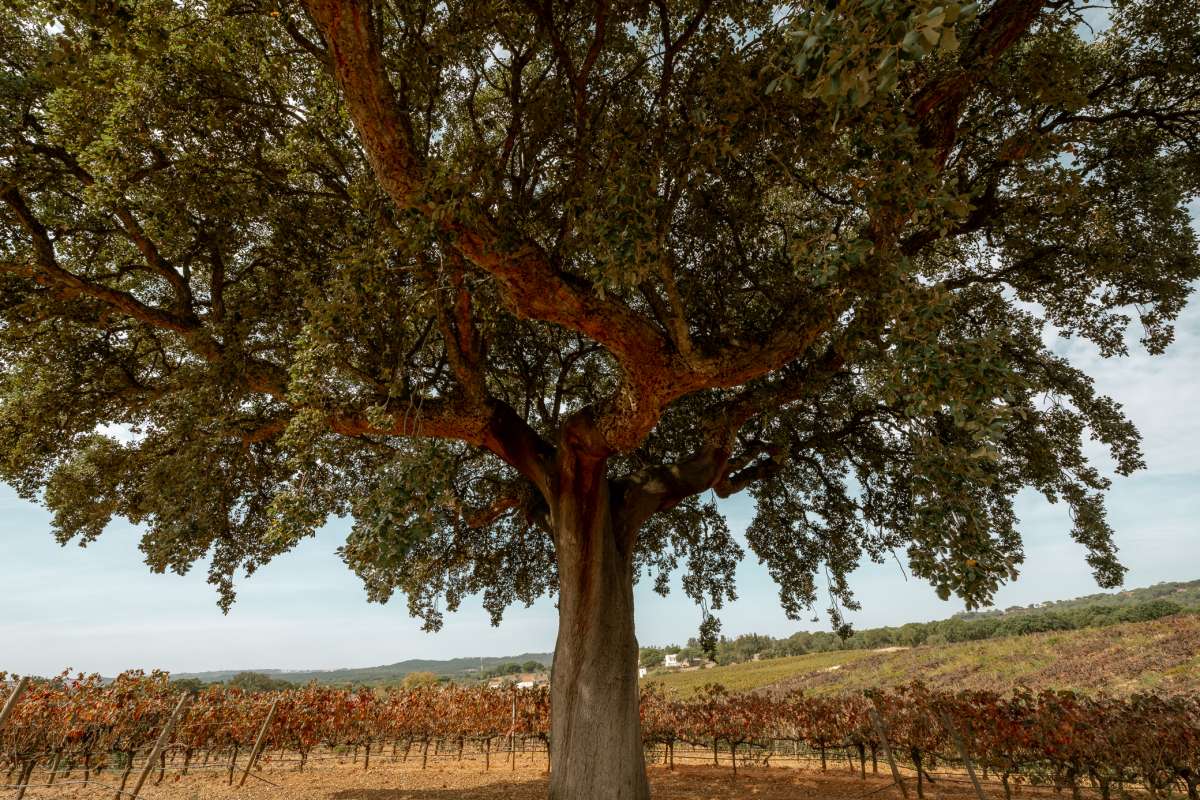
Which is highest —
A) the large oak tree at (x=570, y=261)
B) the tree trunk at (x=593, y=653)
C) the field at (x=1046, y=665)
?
the large oak tree at (x=570, y=261)

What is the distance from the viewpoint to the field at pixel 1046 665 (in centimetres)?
2630

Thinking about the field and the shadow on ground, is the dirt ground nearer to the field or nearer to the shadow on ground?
the shadow on ground

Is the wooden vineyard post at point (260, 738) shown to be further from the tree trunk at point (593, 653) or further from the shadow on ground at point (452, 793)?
the tree trunk at point (593, 653)

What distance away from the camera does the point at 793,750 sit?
1838 cm

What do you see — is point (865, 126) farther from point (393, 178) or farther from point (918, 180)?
point (393, 178)

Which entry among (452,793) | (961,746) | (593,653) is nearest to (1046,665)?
(961,746)

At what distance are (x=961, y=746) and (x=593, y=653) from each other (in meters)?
6.23

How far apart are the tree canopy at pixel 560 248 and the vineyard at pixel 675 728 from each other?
2285mm

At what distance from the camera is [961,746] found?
8.69m

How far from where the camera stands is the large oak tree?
411 centimetres

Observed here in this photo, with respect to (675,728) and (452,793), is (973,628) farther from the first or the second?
(452,793)

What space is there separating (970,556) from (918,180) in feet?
8.18

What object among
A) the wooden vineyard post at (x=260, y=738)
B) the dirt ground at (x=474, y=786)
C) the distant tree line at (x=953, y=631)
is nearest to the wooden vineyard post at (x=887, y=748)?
the dirt ground at (x=474, y=786)

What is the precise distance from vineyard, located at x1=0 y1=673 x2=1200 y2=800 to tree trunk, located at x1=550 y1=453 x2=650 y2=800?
18.1 feet
